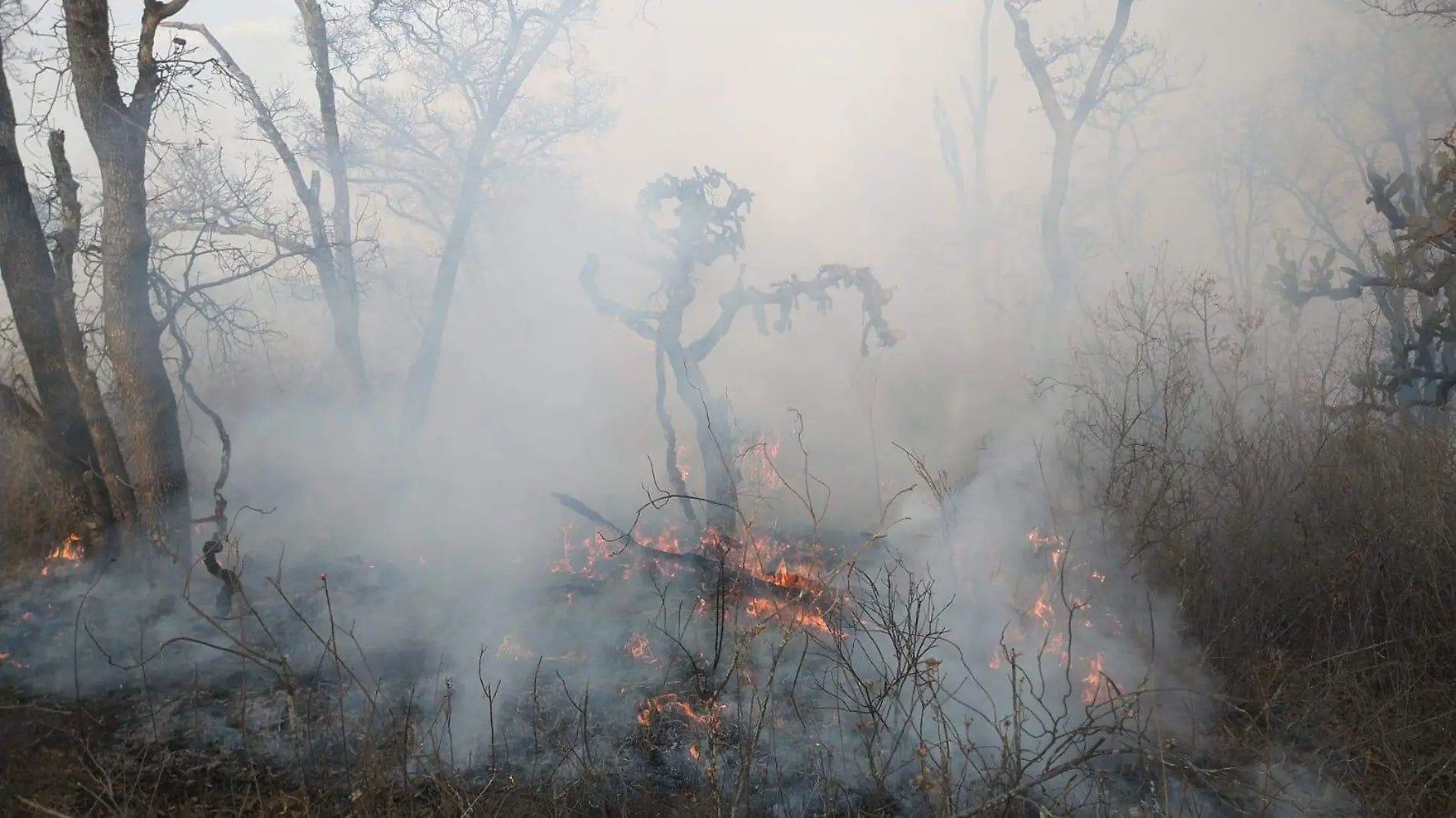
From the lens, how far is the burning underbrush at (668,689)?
3.42 metres

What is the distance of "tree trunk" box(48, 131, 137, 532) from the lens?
614cm

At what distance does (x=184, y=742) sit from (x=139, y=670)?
3.56 ft

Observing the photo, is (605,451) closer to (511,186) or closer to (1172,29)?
(511,186)

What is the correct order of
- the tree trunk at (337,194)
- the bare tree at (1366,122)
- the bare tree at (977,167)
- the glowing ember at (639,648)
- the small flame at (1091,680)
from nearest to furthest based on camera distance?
the small flame at (1091,680) → the glowing ember at (639,648) → the tree trunk at (337,194) → the bare tree at (1366,122) → the bare tree at (977,167)

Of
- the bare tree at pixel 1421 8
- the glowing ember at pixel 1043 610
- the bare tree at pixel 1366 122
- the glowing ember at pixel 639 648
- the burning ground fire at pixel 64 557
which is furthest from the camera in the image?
the bare tree at pixel 1366 122

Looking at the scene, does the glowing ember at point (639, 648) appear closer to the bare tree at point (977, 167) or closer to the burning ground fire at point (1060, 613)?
the burning ground fire at point (1060, 613)

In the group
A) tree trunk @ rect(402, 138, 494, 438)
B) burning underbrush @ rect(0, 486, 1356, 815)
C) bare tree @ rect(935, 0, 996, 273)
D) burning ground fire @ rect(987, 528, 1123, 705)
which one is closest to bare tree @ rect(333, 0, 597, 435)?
tree trunk @ rect(402, 138, 494, 438)

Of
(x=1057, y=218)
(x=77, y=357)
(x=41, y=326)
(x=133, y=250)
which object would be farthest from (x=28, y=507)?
(x=1057, y=218)

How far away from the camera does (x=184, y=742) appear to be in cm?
426

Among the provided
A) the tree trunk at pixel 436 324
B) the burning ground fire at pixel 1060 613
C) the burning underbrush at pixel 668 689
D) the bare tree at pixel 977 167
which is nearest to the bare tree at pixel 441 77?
the tree trunk at pixel 436 324

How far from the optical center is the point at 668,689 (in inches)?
192

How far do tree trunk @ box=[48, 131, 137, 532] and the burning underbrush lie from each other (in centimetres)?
61

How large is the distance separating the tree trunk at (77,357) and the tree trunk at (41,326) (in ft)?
0.28

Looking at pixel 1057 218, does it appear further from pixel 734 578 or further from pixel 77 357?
pixel 77 357
